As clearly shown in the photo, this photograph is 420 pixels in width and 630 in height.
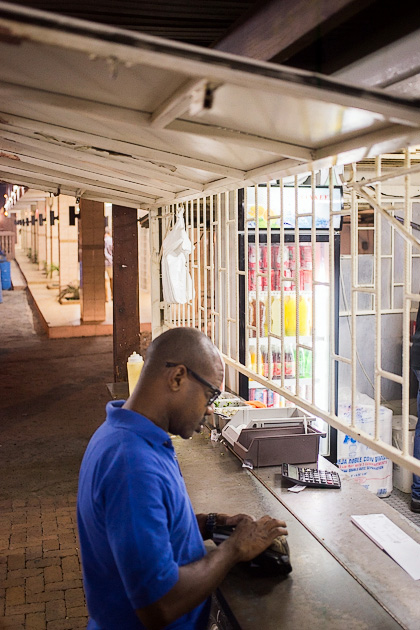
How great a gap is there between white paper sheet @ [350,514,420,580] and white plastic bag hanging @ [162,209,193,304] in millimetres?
2979

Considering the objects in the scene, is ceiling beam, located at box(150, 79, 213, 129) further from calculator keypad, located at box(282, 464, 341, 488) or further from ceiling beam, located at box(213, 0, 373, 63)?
calculator keypad, located at box(282, 464, 341, 488)

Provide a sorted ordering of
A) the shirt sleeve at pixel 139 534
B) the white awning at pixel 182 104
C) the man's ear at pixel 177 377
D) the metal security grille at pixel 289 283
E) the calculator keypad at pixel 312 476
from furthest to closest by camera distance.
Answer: the metal security grille at pixel 289 283 → the calculator keypad at pixel 312 476 → the man's ear at pixel 177 377 → the shirt sleeve at pixel 139 534 → the white awning at pixel 182 104

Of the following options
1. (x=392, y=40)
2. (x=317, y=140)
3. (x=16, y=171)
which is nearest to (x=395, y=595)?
(x=317, y=140)

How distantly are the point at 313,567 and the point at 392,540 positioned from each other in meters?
0.49

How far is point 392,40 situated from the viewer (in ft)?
8.51

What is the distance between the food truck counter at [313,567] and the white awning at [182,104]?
171 centimetres

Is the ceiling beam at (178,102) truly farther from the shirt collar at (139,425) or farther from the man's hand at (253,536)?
the man's hand at (253,536)

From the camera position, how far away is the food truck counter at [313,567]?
2359 mm

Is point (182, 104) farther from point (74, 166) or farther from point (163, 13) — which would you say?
point (74, 166)

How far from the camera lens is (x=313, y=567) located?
8.86ft

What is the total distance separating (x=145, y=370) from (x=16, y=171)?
4.41 metres

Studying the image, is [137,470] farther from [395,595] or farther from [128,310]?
[128,310]

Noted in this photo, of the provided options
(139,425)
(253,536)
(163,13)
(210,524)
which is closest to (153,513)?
(139,425)

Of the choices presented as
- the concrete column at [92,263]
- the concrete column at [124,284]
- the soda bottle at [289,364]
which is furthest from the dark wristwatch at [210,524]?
the concrete column at [92,263]
